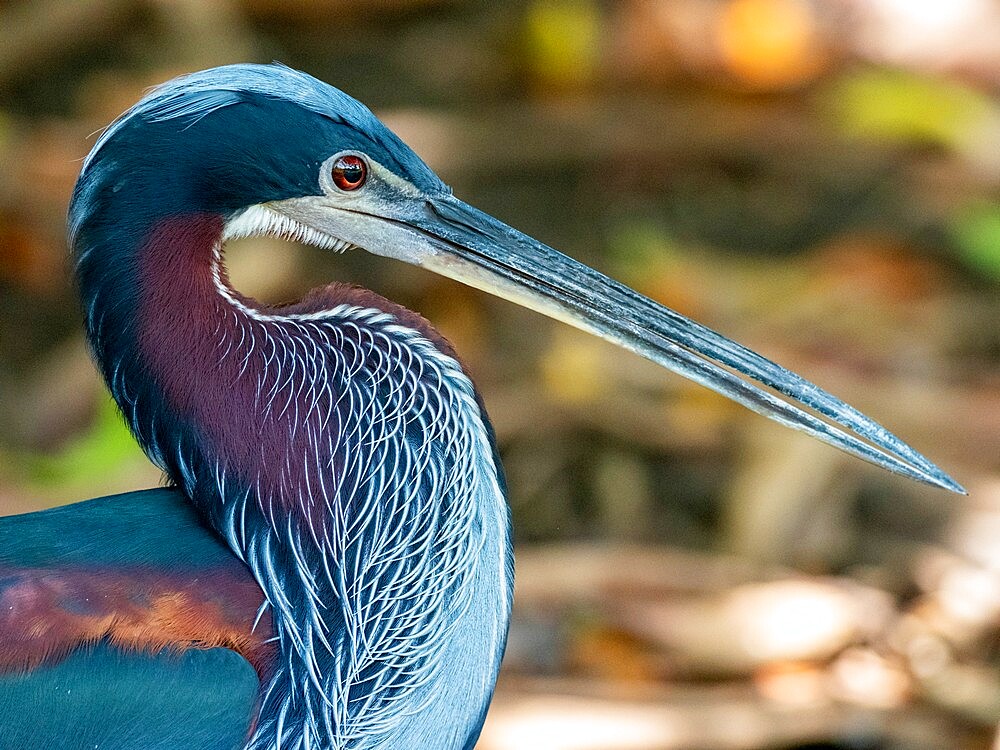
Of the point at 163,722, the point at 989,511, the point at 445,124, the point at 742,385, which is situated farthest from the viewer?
the point at 445,124

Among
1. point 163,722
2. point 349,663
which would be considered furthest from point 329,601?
point 163,722

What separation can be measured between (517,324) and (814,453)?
3.75 ft

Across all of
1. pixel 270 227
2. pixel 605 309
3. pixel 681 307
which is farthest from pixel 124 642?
pixel 681 307

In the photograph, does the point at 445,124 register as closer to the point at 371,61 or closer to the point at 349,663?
the point at 371,61

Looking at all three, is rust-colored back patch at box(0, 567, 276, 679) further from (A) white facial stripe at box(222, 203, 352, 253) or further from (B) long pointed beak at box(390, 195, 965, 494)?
(B) long pointed beak at box(390, 195, 965, 494)

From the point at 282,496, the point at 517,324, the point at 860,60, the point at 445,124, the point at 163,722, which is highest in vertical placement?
the point at 860,60

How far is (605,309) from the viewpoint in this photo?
2.16m

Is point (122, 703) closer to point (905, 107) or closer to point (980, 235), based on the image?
point (980, 235)

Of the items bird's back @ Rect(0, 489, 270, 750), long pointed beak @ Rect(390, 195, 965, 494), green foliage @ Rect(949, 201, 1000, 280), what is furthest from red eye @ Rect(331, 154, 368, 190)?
green foliage @ Rect(949, 201, 1000, 280)

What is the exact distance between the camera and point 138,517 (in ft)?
6.75

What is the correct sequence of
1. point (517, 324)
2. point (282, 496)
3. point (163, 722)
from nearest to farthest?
point (163, 722), point (282, 496), point (517, 324)

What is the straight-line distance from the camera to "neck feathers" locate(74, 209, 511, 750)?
2.01m

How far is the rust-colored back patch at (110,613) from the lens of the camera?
6.24ft

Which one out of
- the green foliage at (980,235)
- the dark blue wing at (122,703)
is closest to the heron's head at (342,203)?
the dark blue wing at (122,703)
